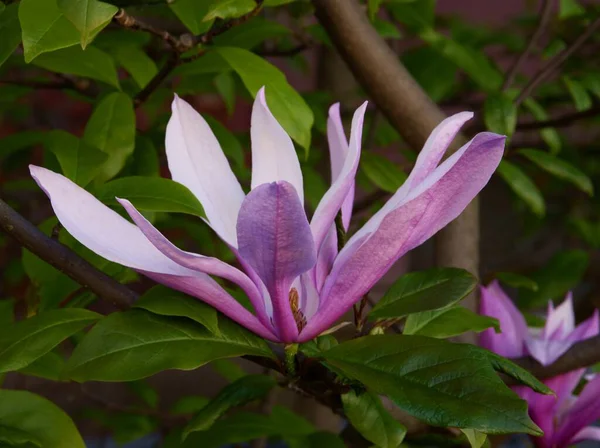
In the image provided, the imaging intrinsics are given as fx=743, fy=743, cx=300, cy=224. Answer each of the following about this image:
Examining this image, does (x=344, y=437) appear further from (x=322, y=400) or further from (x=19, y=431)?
(x=19, y=431)

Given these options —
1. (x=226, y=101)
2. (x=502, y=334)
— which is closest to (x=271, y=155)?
(x=502, y=334)

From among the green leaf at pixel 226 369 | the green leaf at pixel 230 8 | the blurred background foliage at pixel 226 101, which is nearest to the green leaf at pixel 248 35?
the blurred background foliage at pixel 226 101

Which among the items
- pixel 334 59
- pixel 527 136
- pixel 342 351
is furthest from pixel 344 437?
pixel 527 136

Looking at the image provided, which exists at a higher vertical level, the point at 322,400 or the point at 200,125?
the point at 200,125

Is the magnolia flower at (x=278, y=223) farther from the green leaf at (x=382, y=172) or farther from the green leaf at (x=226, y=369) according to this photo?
the green leaf at (x=226, y=369)

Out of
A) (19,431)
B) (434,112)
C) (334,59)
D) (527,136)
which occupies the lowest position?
(19,431)

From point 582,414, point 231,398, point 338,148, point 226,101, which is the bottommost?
point 582,414

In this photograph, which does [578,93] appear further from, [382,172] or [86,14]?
[86,14]
